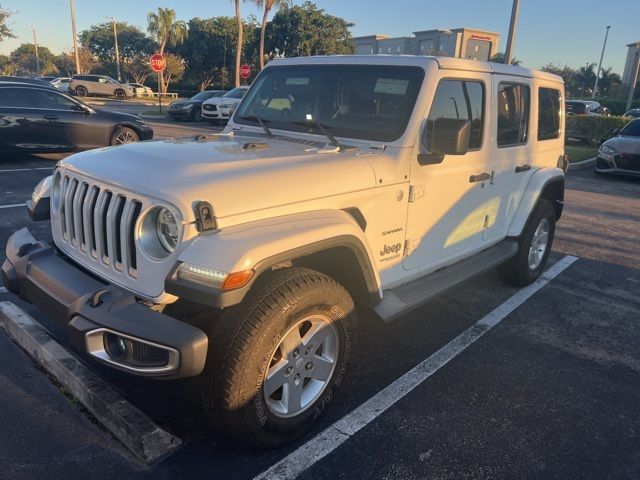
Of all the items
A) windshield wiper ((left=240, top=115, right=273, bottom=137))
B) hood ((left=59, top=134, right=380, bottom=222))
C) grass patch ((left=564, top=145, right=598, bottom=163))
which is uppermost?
windshield wiper ((left=240, top=115, right=273, bottom=137))

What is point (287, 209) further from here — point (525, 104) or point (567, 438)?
point (525, 104)

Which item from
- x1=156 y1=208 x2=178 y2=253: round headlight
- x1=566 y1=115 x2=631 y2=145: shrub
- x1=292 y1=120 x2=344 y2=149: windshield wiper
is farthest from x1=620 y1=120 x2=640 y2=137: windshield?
x1=156 y1=208 x2=178 y2=253: round headlight

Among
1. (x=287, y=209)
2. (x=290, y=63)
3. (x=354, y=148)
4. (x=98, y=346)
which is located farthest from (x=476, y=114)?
(x=98, y=346)

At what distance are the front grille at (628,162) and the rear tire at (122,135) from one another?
11.2 meters

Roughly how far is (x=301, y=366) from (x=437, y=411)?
3.13 ft

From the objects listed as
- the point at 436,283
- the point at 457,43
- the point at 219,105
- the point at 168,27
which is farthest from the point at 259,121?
the point at 168,27

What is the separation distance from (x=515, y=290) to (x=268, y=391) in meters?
3.41

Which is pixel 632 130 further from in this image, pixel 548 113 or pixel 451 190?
pixel 451 190

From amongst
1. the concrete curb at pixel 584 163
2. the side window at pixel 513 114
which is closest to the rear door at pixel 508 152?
the side window at pixel 513 114

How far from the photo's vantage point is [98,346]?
2.40 metres

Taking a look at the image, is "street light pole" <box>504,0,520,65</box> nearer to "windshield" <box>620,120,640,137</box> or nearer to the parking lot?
"windshield" <box>620,120,640,137</box>

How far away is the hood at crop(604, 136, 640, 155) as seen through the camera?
12203 mm

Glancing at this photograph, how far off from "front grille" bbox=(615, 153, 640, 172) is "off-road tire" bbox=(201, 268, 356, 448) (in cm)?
1207

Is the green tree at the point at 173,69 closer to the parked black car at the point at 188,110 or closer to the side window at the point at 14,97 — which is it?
the parked black car at the point at 188,110
